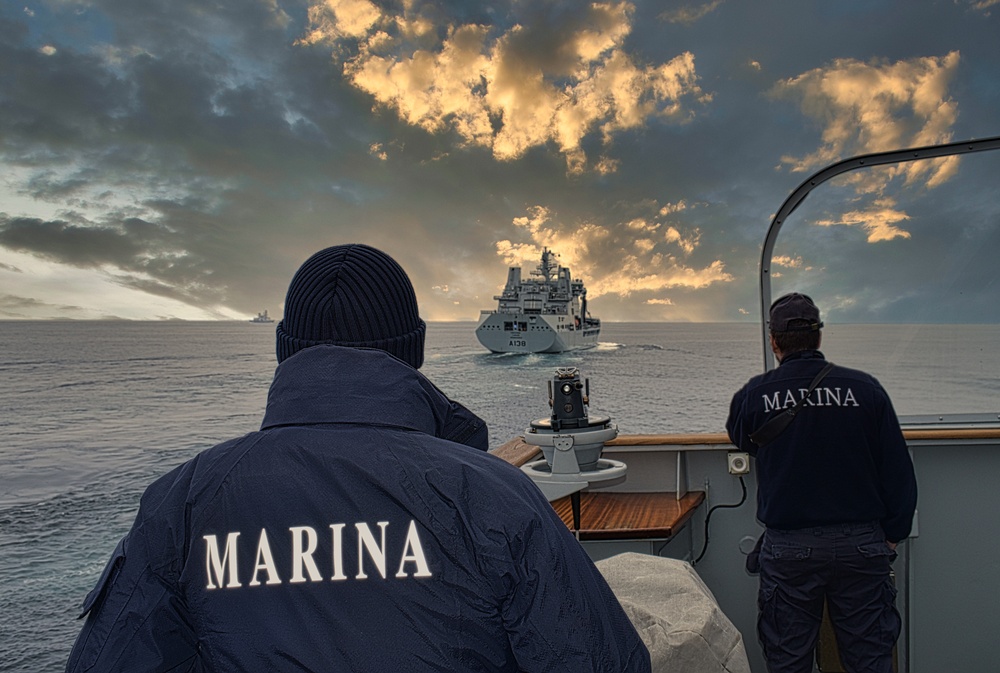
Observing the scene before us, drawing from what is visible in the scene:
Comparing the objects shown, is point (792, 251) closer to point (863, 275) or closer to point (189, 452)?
point (863, 275)

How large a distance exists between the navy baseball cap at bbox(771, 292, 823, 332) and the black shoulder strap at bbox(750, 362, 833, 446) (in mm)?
153

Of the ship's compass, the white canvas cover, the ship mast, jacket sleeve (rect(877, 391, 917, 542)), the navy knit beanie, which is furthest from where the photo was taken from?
the ship mast

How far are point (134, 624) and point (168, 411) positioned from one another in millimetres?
34128

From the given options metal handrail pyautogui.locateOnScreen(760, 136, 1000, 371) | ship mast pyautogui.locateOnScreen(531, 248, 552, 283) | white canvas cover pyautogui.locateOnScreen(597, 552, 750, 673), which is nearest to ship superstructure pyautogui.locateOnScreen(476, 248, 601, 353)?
ship mast pyautogui.locateOnScreen(531, 248, 552, 283)

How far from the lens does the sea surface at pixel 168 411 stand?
313 centimetres

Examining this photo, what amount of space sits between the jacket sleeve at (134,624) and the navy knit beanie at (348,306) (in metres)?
0.29

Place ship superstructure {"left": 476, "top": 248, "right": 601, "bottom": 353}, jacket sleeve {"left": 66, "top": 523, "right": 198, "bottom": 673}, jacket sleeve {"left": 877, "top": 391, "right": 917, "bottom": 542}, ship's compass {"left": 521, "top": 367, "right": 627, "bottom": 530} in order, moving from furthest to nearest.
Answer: ship superstructure {"left": 476, "top": 248, "right": 601, "bottom": 353}
ship's compass {"left": 521, "top": 367, "right": 627, "bottom": 530}
jacket sleeve {"left": 877, "top": 391, "right": 917, "bottom": 542}
jacket sleeve {"left": 66, "top": 523, "right": 198, "bottom": 673}

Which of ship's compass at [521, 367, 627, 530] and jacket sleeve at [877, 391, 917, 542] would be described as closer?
jacket sleeve at [877, 391, 917, 542]

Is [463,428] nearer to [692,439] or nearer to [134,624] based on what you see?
[134,624]

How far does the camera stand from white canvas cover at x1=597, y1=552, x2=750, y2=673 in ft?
4.42

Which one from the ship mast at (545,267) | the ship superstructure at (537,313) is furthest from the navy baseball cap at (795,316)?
the ship mast at (545,267)

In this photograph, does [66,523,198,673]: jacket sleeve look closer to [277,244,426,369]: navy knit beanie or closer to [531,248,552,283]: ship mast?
[277,244,426,369]: navy knit beanie

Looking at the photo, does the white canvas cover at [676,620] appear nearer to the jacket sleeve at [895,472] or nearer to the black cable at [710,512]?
the jacket sleeve at [895,472]

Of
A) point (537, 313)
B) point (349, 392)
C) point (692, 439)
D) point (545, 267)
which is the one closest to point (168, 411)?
point (537, 313)
